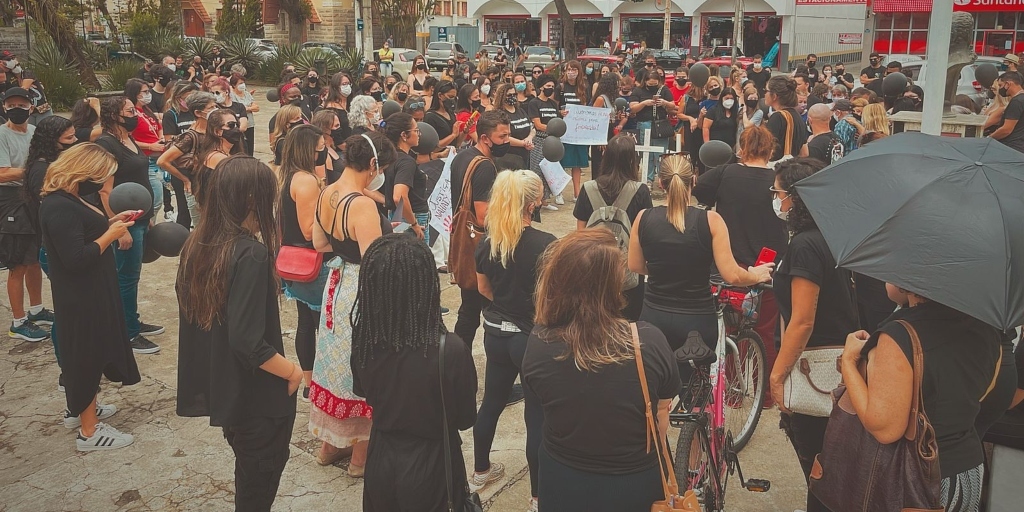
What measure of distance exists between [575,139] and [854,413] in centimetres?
815

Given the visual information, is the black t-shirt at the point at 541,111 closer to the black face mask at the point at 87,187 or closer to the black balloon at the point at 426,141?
the black balloon at the point at 426,141

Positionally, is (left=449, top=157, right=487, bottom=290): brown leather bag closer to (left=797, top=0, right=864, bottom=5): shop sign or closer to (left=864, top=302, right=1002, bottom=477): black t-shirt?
(left=864, top=302, right=1002, bottom=477): black t-shirt

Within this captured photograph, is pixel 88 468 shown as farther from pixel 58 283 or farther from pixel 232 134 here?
pixel 232 134

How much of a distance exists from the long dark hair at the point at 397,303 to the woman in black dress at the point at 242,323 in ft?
1.91

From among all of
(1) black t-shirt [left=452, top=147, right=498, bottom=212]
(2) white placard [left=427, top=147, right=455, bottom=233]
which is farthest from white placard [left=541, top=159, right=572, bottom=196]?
(1) black t-shirt [left=452, top=147, right=498, bottom=212]

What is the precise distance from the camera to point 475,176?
5.12 metres

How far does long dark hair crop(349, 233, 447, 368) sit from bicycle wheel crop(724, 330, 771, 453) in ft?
7.94

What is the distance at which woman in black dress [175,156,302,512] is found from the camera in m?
3.30

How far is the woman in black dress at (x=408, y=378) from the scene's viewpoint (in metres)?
2.88

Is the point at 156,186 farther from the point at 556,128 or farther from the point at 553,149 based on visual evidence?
the point at 556,128

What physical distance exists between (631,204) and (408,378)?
254cm

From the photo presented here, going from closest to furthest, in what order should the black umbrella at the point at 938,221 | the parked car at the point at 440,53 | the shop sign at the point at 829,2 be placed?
the black umbrella at the point at 938,221 → the parked car at the point at 440,53 → the shop sign at the point at 829,2

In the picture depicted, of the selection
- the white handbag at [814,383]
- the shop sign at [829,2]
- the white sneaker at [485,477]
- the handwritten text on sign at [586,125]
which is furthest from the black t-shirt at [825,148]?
the shop sign at [829,2]

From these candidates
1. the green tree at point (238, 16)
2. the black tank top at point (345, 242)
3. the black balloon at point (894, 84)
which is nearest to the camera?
the black tank top at point (345, 242)
